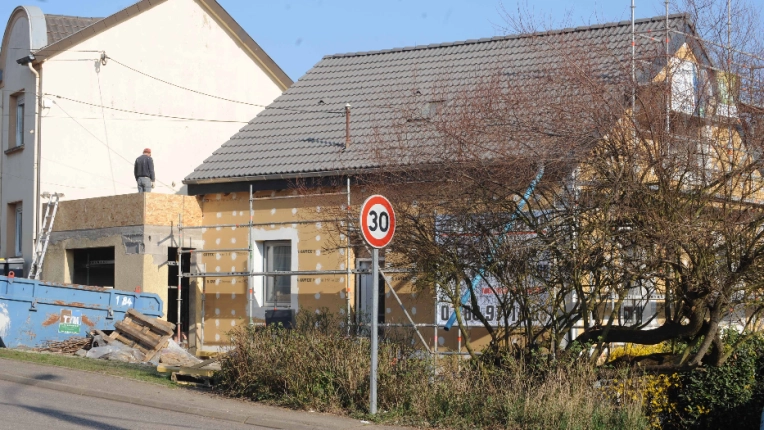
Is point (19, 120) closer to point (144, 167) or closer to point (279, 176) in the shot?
point (144, 167)

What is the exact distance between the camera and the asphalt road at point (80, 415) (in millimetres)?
9930

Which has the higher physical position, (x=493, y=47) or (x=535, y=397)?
(x=493, y=47)

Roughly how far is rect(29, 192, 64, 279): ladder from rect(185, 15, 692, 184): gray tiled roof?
4.10 m

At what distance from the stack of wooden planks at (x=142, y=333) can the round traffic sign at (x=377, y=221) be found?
8.21 m

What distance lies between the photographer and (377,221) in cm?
1006

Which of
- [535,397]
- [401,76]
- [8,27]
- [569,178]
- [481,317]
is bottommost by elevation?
[535,397]

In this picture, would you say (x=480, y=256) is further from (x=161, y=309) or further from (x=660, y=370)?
(x=161, y=309)

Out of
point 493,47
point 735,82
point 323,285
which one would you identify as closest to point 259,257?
point 323,285

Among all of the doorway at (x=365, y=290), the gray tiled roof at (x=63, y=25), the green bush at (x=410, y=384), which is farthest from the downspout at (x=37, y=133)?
the green bush at (x=410, y=384)

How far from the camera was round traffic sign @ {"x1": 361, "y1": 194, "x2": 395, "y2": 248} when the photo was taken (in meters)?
9.84

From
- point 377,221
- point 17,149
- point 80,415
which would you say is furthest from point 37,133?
point 377,221

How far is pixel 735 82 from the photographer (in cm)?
1020

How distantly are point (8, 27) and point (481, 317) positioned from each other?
1838cm

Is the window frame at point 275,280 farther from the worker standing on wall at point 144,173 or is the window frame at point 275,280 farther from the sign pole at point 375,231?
the sign pole at point 375,231
